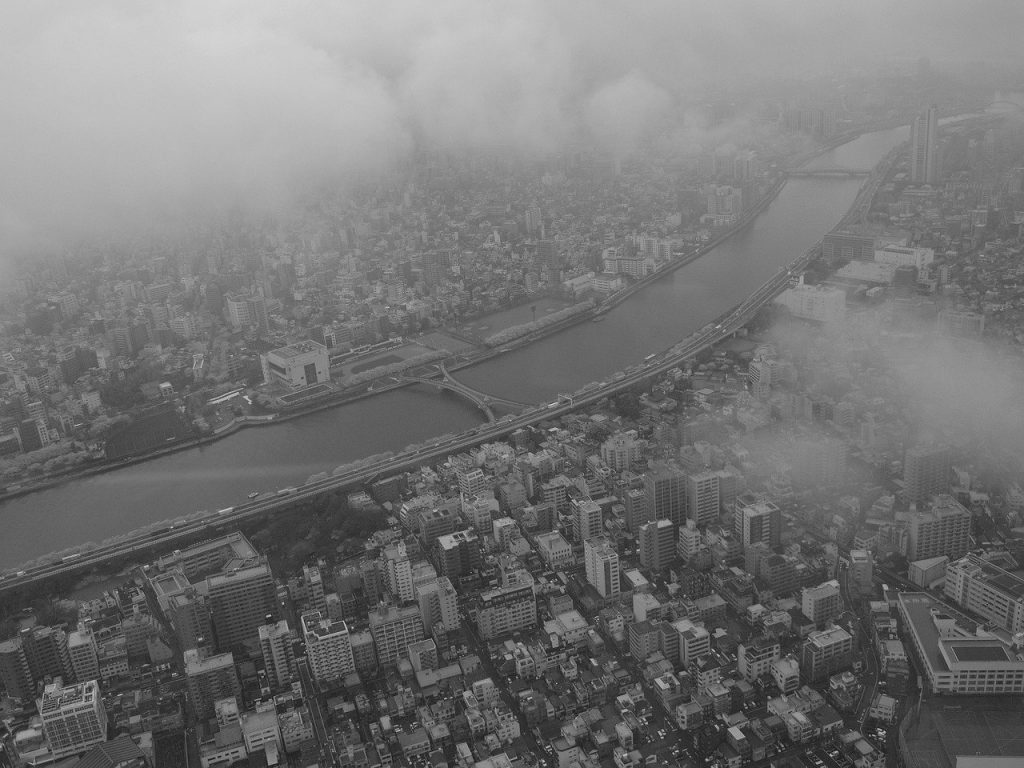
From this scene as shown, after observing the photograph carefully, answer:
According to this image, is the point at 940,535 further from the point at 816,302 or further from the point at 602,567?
the point at 816,302

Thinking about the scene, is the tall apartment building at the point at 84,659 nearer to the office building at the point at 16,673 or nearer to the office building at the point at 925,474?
the office building at the point at 16,673

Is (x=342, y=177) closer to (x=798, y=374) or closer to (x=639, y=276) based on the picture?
(x=639, y=276)

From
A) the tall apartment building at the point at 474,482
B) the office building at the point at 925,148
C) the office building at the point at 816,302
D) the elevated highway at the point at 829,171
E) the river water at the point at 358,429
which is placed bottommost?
the river water at the point at 358,429

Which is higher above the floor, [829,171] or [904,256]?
[829,171]

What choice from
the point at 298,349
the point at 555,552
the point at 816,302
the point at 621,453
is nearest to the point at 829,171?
the point at 816,302

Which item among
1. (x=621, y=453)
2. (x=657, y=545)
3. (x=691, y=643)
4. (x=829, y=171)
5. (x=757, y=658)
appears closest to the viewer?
(x=757, y=658)

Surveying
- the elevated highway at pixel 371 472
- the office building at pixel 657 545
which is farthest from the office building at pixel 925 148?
the office building at pixel 657 545

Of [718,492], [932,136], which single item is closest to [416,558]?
[718,492]
